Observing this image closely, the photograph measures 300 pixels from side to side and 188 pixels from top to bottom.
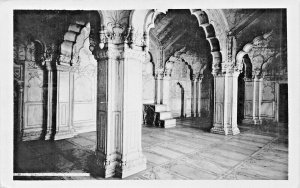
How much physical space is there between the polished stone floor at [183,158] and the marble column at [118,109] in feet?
0.93

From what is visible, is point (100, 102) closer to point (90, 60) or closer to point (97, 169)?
point (97, 169)

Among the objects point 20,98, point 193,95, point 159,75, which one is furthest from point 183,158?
point 193,95

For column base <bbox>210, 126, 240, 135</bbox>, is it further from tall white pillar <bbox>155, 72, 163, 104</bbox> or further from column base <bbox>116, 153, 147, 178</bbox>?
column base <bbox>116, 153, 147, 178</bbox>

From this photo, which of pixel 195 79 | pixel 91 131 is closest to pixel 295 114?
pixel 91 131

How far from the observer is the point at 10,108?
305 cm

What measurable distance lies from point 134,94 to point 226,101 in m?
4.50

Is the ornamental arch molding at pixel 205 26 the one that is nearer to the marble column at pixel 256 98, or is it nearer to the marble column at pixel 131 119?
the marble column at pixel 131 119

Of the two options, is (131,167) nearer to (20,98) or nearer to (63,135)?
(63,135)

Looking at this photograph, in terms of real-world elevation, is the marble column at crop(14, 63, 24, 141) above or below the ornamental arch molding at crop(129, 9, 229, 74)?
below

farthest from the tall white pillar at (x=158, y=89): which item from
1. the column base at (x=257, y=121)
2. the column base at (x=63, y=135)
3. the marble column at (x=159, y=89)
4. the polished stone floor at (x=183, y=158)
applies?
the column base at (x=257, y=121)

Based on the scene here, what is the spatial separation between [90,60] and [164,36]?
3.63m

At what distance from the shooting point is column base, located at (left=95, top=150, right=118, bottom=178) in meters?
3.40

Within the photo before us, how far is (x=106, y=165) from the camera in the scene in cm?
344

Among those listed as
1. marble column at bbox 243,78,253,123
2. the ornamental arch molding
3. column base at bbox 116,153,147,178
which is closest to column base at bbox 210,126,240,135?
the ornamental arch molding
